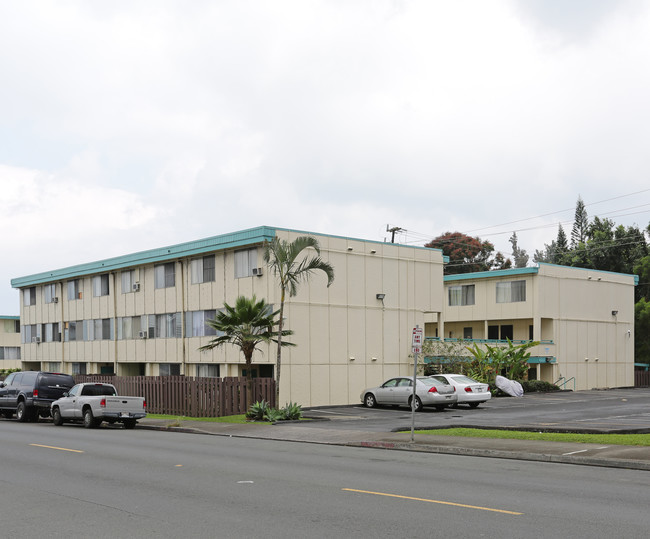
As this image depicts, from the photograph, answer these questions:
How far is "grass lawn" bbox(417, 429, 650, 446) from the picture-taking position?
17.1m

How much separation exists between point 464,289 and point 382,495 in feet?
135

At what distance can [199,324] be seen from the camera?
115 feet

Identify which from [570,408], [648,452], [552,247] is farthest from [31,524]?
[552,247]

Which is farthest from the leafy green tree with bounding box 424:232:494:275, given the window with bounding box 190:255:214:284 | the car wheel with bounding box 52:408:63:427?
the car wheel with bounding box 52:408:63:427

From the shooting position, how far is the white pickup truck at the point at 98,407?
25.0m

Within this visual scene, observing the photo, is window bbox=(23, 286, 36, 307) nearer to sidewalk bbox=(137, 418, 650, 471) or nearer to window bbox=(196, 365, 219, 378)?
window bbox=(196, 365, 219, 378)

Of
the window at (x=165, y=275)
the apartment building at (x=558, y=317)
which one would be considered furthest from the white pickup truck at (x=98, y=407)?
the apartment building at (x=558, y=317)

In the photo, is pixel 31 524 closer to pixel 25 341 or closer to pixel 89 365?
pixel 89 365

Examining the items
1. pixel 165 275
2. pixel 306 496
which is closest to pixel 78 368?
pixel 165 275

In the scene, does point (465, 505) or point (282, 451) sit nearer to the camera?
point (465, 505)

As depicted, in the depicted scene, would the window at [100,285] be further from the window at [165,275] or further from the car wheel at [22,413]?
the car wheel at [22,413]

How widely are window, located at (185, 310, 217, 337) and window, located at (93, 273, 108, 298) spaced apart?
29.1 ft

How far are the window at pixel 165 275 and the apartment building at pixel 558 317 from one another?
1760 centimetres

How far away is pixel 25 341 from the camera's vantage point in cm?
5125
